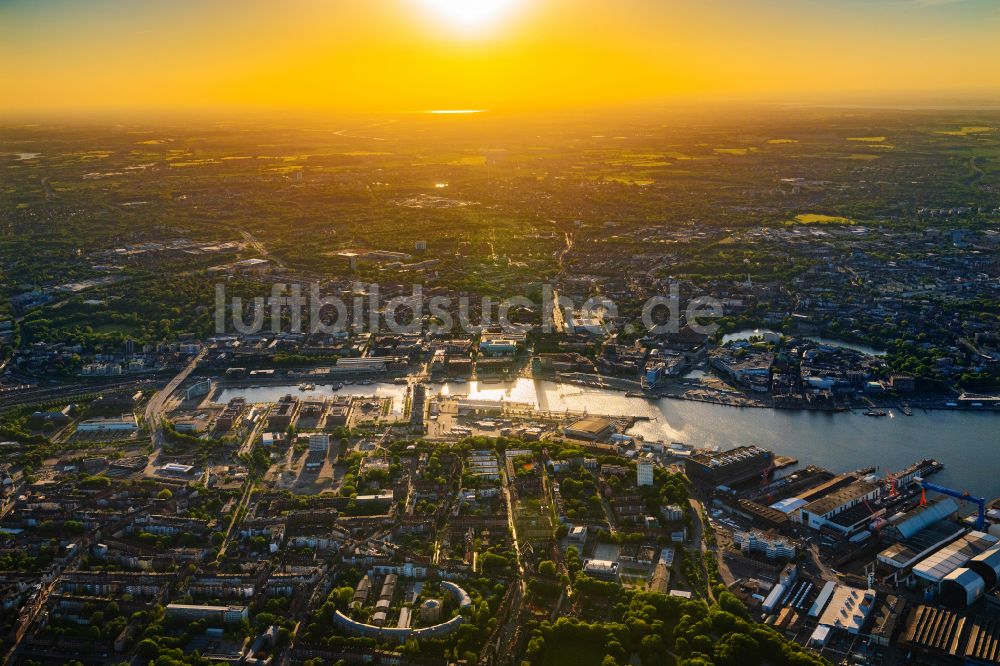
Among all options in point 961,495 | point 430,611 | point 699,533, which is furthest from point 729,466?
point 430,611

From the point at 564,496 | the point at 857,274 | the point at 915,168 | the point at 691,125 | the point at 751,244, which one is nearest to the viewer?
the point at 564,496

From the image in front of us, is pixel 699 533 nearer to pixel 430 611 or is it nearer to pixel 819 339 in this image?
pixel 430 611

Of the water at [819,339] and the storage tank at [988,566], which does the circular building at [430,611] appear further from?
the water at [819,339]

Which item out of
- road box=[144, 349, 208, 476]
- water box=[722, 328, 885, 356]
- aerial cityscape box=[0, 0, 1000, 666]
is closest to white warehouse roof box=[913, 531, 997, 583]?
aerial cityscape box=[0, 0, 1000, 666]

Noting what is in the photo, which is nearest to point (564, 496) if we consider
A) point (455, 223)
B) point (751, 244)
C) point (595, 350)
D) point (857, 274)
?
point (595, 350)

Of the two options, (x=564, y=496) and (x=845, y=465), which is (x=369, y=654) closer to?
(x=564, y=496)

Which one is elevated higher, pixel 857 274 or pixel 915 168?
pixel 915 168

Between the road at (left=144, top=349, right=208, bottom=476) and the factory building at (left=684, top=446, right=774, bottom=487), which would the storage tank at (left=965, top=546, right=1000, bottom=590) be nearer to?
the factory building at (left=684, top=446, right=774, bottom=487)
